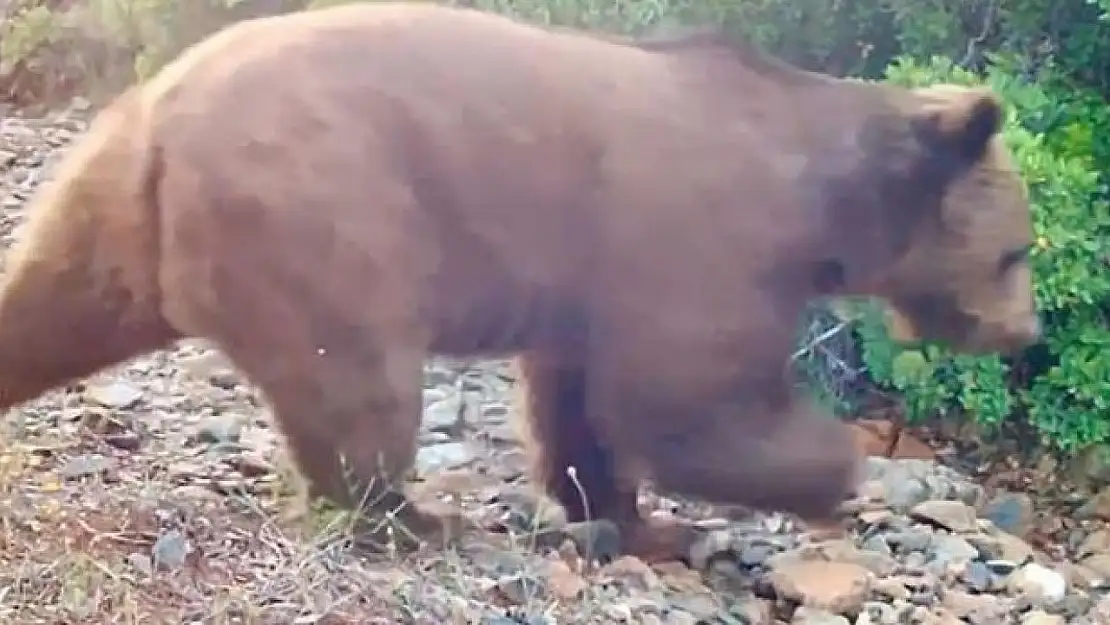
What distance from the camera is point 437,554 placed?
12.8ft

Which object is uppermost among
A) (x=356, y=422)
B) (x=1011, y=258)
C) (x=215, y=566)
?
(x=1011, y=258)

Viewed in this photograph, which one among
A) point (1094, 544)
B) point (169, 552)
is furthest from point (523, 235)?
point (1094, 544)

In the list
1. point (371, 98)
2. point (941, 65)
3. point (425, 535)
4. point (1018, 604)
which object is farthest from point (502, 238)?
point (941, 65)

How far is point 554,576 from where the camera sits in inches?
154

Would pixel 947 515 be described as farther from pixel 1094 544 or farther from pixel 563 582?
pixel 563 582

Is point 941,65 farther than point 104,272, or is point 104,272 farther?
point 941,65

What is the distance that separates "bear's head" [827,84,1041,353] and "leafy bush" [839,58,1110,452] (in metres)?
0.92

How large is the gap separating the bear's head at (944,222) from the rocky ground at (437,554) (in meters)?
0.60

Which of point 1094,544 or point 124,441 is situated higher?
point 124,441

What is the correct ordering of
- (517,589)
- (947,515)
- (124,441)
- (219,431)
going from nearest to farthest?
(517,589), (124,441), (219,431), (947,515)

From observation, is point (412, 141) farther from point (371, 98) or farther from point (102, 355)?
point (102, 355)

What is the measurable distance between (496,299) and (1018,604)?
150cm

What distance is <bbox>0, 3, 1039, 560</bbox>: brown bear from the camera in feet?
11.8

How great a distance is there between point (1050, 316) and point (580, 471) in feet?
6.47
